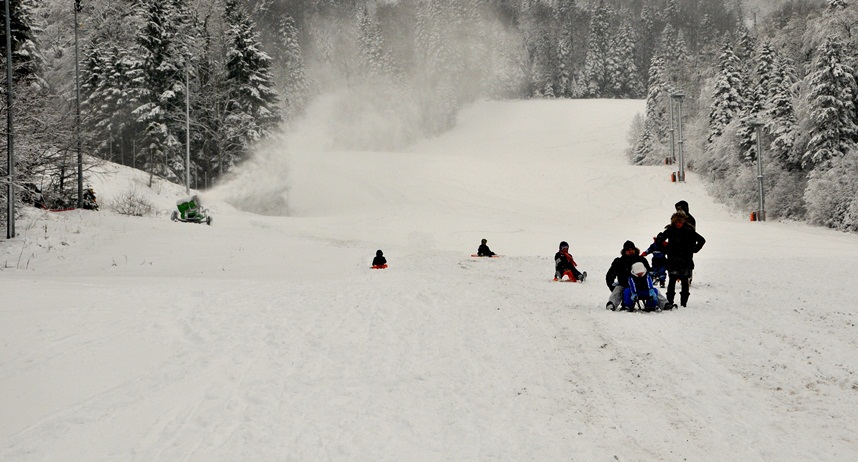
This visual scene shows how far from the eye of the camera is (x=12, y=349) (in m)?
6.04

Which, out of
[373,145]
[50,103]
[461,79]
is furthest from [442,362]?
[461,79]

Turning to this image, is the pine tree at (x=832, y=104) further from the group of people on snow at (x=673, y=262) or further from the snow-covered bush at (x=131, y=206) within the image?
the snow-covered bush at (x=131, y=206)

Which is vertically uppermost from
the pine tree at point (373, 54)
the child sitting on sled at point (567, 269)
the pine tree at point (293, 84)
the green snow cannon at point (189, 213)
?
the pine tree at point (373, 54)

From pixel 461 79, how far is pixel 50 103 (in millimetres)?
78661

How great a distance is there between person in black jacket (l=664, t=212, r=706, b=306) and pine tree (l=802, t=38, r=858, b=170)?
28961 mm

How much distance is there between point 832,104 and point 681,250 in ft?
99.2

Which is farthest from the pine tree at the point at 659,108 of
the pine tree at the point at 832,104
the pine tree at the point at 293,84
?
the pine tree at the point at 293,84

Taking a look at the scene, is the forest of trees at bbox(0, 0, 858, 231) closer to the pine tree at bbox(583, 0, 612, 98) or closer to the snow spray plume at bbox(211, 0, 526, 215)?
the snow spray plume at bbox(211, 0, 526, 215)

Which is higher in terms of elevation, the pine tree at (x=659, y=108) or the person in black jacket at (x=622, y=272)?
the pine tree at (x=659, y=108)

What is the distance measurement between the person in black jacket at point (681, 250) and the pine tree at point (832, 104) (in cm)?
2896

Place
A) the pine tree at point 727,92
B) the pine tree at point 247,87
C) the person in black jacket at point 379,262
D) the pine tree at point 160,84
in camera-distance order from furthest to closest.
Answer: the pine tree at point 727,92, the pine tree at point 247,87, the pine tree at point 160,84, the person in black jacket at point 379,262

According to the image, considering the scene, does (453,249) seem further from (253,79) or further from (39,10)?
(39,10)

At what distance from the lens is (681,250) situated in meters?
9.99

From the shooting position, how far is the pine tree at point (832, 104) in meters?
32.0
